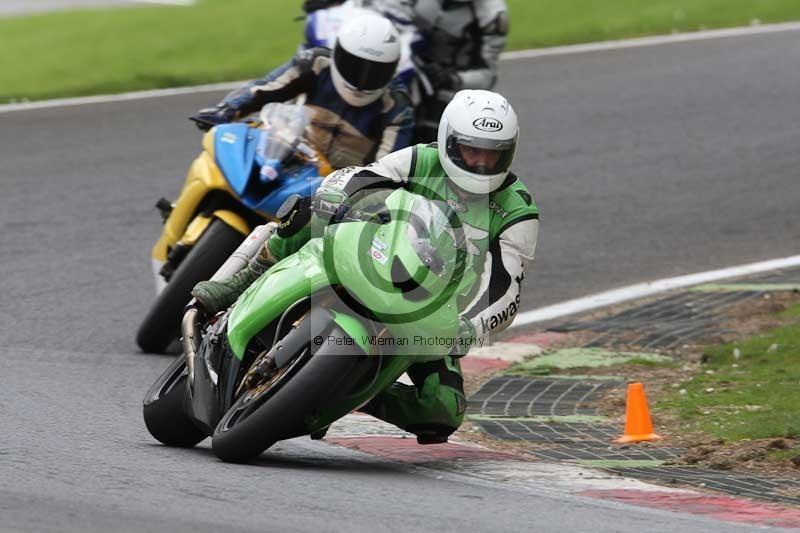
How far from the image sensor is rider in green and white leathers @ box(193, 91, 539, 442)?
6688 mm

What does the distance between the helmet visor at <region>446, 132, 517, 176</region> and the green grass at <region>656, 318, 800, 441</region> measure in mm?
1784

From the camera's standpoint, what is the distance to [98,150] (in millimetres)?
14156

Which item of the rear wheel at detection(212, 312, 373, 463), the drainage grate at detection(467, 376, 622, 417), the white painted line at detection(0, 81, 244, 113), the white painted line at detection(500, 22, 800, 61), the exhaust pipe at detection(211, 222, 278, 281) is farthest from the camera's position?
the white painted line at detection(500, 22, 800, 61)

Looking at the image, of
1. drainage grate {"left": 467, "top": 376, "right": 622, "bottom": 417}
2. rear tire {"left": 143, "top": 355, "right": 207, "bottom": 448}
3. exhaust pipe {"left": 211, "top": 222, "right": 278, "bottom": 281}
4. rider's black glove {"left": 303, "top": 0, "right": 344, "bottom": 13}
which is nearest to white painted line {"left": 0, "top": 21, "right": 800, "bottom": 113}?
rider's black glove {"left": 303, "top": 0, "right": 344, "bottom": 13}

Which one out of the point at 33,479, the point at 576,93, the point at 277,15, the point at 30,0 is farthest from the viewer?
the point at 30,0

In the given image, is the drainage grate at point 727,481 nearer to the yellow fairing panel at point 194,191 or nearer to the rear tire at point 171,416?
the rear tire at point 171,416

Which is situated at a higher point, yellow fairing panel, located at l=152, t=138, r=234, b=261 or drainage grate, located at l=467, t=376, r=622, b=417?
yellow fairing panel, located at l=152, t=138, r=234, b=261

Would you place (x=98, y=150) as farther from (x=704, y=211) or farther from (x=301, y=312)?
(x=301, y=312)

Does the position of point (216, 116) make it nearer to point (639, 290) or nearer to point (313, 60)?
point (313, 60)

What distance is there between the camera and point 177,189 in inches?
525

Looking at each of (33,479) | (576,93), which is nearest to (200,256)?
(33,479)

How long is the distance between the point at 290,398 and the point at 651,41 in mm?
13876

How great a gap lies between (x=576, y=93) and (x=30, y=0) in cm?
850

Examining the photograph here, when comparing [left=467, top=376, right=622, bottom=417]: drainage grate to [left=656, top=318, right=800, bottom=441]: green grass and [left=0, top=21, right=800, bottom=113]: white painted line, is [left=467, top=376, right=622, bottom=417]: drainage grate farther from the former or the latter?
[left=0, top=21, right=800, bottom=113]: white painted line
